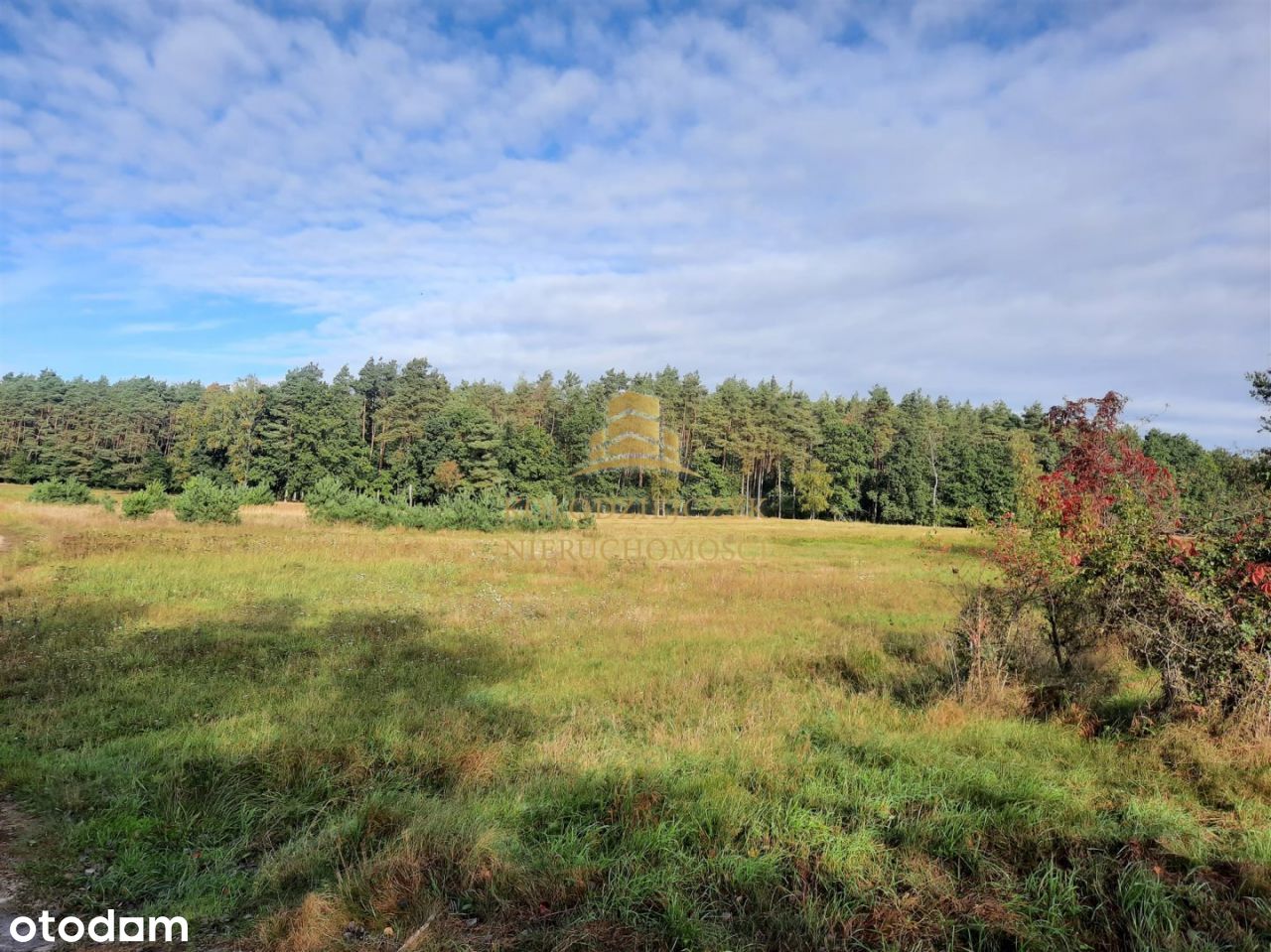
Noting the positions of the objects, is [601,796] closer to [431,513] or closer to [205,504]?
[205,504]

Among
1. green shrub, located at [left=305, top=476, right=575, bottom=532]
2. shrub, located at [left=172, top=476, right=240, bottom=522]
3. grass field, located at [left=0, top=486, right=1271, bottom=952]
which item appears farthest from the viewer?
green shrub, located at [left=305, top=476, right=575, bottom=532]

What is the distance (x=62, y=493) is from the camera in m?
35.2

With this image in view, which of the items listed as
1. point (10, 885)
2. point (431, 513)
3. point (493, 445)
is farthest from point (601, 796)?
point (493, 445)

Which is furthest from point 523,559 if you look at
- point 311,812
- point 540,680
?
point 311,812

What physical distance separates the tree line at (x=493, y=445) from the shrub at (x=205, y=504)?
30346 millimetres

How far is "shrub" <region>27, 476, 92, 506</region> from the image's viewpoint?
3459 centimetres

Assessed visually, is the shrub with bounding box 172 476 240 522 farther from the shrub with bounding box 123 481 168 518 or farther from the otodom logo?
the otodom logo

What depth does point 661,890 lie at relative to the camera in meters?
3.91

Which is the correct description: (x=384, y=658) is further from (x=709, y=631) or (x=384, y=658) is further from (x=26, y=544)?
(x=26, y=544)

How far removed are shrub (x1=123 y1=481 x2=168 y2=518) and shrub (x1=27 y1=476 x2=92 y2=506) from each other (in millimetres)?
8118

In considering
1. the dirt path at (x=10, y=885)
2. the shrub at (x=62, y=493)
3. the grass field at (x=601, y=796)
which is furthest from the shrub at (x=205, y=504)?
the dirt path at (x=10, y=885)

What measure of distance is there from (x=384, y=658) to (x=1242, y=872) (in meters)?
10.0

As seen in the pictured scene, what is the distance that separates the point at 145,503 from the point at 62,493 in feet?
36.2

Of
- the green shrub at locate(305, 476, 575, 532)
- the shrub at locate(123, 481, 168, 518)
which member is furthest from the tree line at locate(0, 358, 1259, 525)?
the shrub at locate(123, 481, 168, 518)
